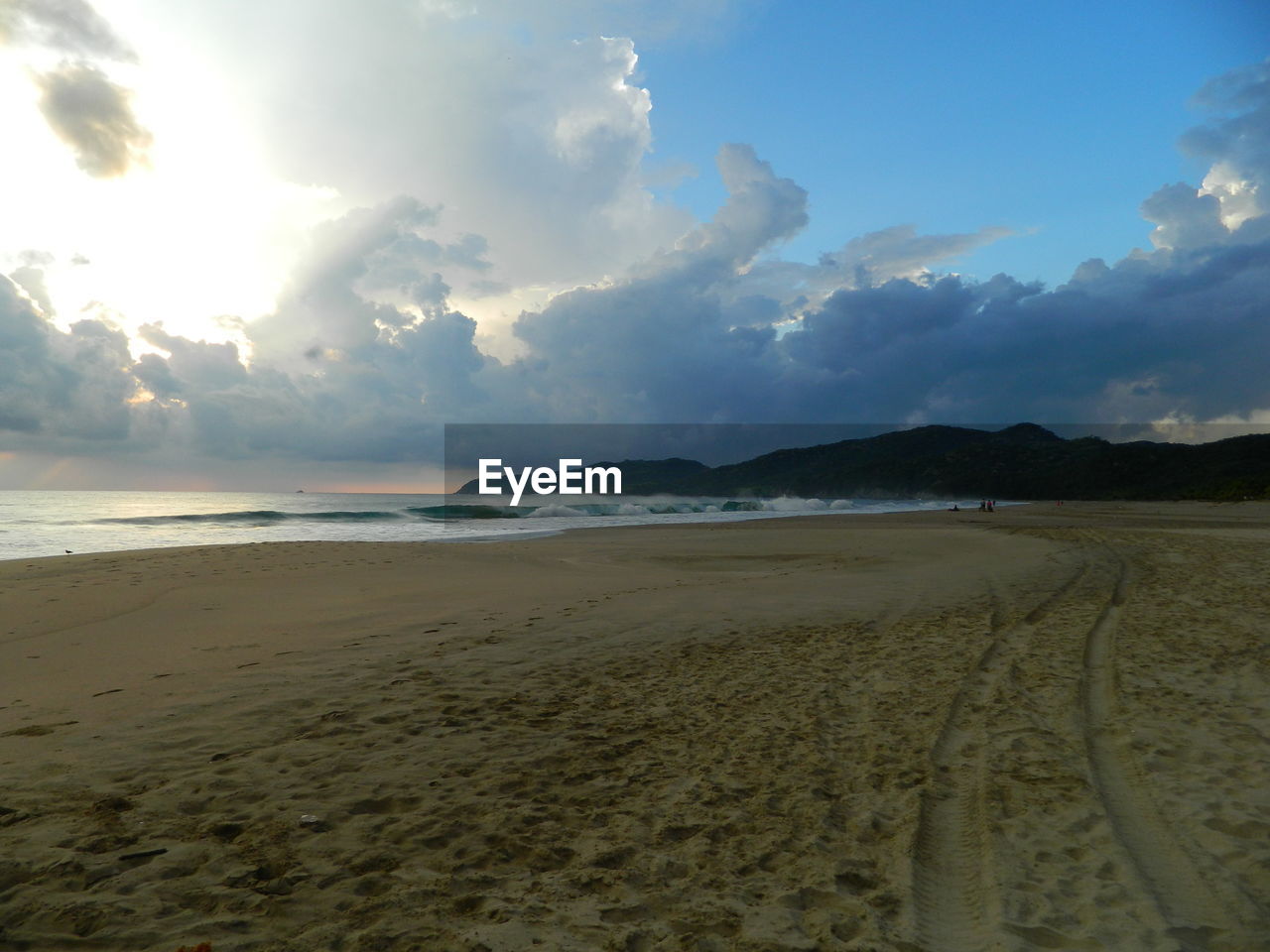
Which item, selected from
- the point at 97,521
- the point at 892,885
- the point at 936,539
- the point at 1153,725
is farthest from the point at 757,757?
the point at 97,521

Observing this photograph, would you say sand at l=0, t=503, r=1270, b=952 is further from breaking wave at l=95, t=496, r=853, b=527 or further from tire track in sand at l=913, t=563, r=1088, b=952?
breaking wave at l=95, t=496, r=853, b=527

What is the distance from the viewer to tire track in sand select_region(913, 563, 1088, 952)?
11.1 ft

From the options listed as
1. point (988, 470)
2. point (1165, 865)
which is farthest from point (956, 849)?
point (988, 470)

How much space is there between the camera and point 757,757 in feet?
17.5

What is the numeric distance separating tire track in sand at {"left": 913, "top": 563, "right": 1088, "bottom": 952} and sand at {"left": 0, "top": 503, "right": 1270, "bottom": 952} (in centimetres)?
2

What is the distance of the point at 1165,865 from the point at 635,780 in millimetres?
3332

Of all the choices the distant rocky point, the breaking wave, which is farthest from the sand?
the distant rocky point

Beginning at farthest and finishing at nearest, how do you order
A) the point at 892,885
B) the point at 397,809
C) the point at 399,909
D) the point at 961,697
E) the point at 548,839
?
the point at 961,697 < the point at 397,809 < the point at 548,839 < the point at 892,885 < the point at 399,909

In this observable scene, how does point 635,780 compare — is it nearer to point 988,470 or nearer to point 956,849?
point 956,849

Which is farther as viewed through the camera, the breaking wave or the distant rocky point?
the distant rocky point

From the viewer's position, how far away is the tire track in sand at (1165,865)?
338 centimetres

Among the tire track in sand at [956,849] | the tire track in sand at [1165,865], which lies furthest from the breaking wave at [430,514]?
the tire track in sand at [1165,865]

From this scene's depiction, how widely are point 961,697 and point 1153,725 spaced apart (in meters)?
1.59

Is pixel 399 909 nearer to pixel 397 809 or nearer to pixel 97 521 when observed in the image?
pixel 397 809
